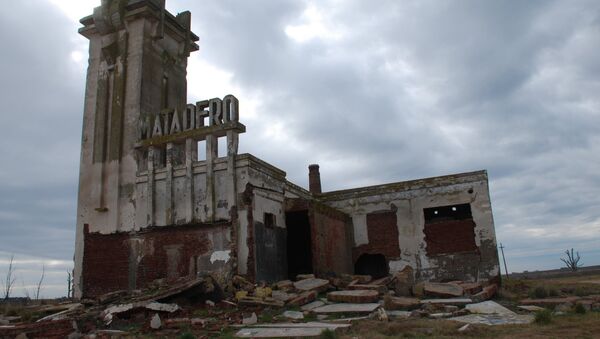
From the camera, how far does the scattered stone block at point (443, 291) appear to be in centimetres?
1374

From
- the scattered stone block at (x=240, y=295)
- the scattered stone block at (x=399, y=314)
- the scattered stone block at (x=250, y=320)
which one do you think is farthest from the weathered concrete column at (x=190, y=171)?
the scattered stone block at (x=399, y=314)

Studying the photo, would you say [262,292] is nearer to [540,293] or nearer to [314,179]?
[540,293]

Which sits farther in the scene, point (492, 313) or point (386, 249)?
point (386, 249)

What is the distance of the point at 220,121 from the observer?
1720cm

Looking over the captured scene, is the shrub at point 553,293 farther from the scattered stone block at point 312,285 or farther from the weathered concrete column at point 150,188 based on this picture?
the weathered concrete column at point 150,188

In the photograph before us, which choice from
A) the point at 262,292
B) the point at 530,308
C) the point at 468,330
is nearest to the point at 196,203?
the point at 262,292

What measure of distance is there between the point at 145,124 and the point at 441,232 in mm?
12902

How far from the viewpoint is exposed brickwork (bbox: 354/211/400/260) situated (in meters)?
21.2

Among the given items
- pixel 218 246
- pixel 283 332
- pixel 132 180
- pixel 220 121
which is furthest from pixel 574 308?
pixel 132 180

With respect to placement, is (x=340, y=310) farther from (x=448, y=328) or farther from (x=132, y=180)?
(x=132, y=180)

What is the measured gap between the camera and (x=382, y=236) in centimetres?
2138

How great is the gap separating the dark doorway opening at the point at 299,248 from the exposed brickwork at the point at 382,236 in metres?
3.54

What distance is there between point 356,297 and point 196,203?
6676 mm

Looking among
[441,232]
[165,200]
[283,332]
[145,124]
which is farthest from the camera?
[441,232]
